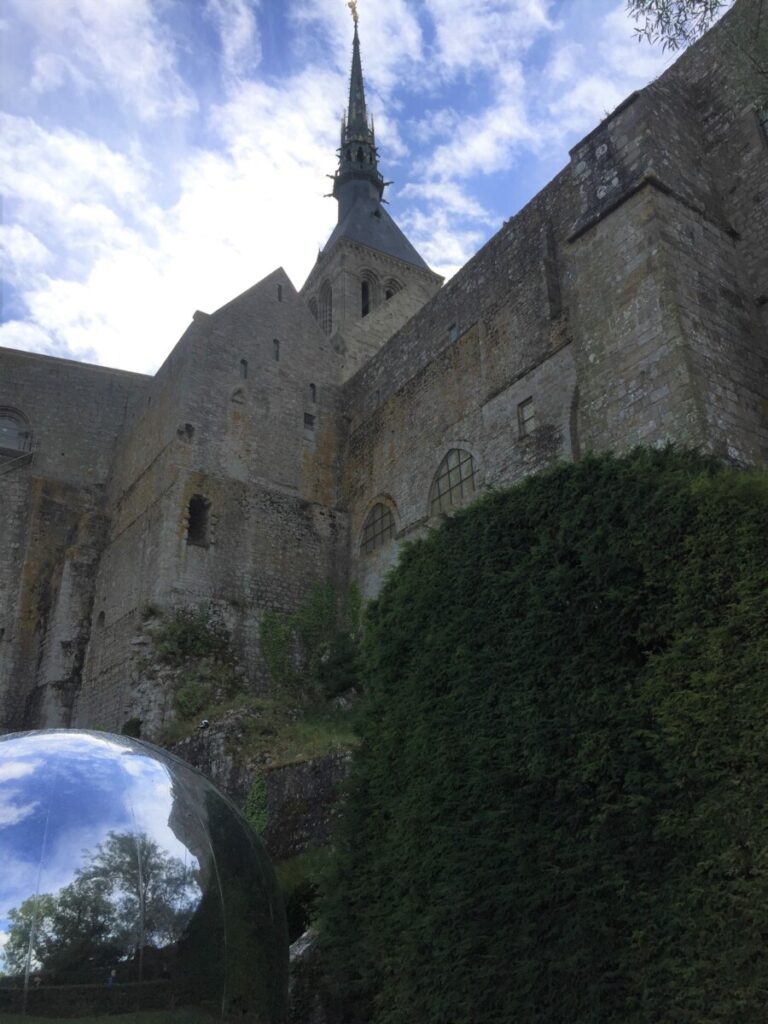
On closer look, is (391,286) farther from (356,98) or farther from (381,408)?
(381,408)

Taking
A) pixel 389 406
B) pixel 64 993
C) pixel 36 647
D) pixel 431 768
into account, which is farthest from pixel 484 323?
pixel 64 993

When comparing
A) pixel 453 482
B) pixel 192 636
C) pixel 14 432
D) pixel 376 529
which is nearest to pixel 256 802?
pixel 192 636

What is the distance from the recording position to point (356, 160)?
2036 inches

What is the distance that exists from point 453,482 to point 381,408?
3967 millimetres

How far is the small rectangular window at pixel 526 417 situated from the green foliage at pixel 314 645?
5.63 m

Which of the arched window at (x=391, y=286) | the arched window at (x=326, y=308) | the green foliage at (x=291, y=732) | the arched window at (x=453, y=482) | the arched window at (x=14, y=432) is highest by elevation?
the arched window at (x=391, y=286)

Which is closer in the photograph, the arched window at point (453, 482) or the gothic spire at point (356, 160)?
the arched window at point (453, 482)

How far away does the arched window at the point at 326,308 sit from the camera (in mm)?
41312

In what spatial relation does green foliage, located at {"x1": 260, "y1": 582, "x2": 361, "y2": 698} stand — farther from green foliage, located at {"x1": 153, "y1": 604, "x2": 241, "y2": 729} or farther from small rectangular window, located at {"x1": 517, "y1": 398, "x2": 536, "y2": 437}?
small rectangular window, located at {"x1": 517, "y1": 398, "x2": 536, "y2": 437}

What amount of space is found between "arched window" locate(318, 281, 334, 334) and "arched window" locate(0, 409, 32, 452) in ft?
61.2

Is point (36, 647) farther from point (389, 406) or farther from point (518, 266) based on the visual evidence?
point (518, 266)

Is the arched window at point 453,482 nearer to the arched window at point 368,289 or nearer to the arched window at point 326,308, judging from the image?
the arched window at point 326,308

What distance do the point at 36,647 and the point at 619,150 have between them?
630 inches

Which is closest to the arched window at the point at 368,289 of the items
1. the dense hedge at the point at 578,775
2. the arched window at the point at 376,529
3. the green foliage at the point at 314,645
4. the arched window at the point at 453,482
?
the arched window at the point at 376,529
